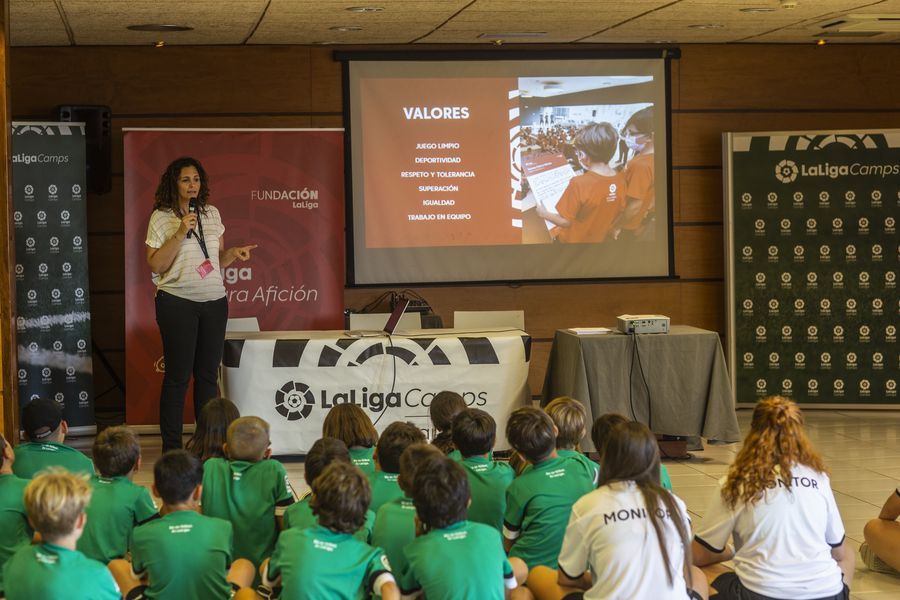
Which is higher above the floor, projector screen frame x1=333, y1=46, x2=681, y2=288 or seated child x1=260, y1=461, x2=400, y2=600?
projector screen frame x1=333, y1=46, x2=681, y2=288

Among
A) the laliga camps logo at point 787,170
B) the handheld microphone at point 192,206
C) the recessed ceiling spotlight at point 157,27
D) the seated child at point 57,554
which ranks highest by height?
the recessed ceiling spotlight at point 157,27

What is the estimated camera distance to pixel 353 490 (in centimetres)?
269

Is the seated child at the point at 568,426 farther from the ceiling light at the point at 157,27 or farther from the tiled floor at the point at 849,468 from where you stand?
the ceiling light at the point at 157,27

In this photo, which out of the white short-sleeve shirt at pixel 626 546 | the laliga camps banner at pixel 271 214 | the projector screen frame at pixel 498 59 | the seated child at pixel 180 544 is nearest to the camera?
the white short-sleeve shirt at pixel 626 546

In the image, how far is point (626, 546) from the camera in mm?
2688

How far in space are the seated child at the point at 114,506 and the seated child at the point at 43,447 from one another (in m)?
0.52

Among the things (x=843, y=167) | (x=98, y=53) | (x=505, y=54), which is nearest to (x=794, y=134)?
(x=843, y=167)

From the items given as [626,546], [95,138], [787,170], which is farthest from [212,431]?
[787,170]

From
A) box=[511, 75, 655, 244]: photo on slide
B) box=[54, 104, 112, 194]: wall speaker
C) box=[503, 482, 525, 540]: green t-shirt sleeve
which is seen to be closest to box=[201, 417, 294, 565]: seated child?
box=[503, 482, 525, 540]: green t-shirt sleeve

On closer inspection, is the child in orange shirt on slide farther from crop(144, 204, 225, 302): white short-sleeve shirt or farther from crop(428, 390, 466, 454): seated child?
crop(428, 390, 466, 454): seated child

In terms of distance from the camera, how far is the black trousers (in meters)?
5.74

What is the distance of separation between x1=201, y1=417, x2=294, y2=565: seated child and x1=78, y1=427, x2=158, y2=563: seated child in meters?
0.22

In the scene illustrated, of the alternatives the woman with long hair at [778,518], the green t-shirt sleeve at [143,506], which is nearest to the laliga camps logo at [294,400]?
the green t-shirt sleeve at [143,506]

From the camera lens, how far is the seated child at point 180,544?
2.95m
